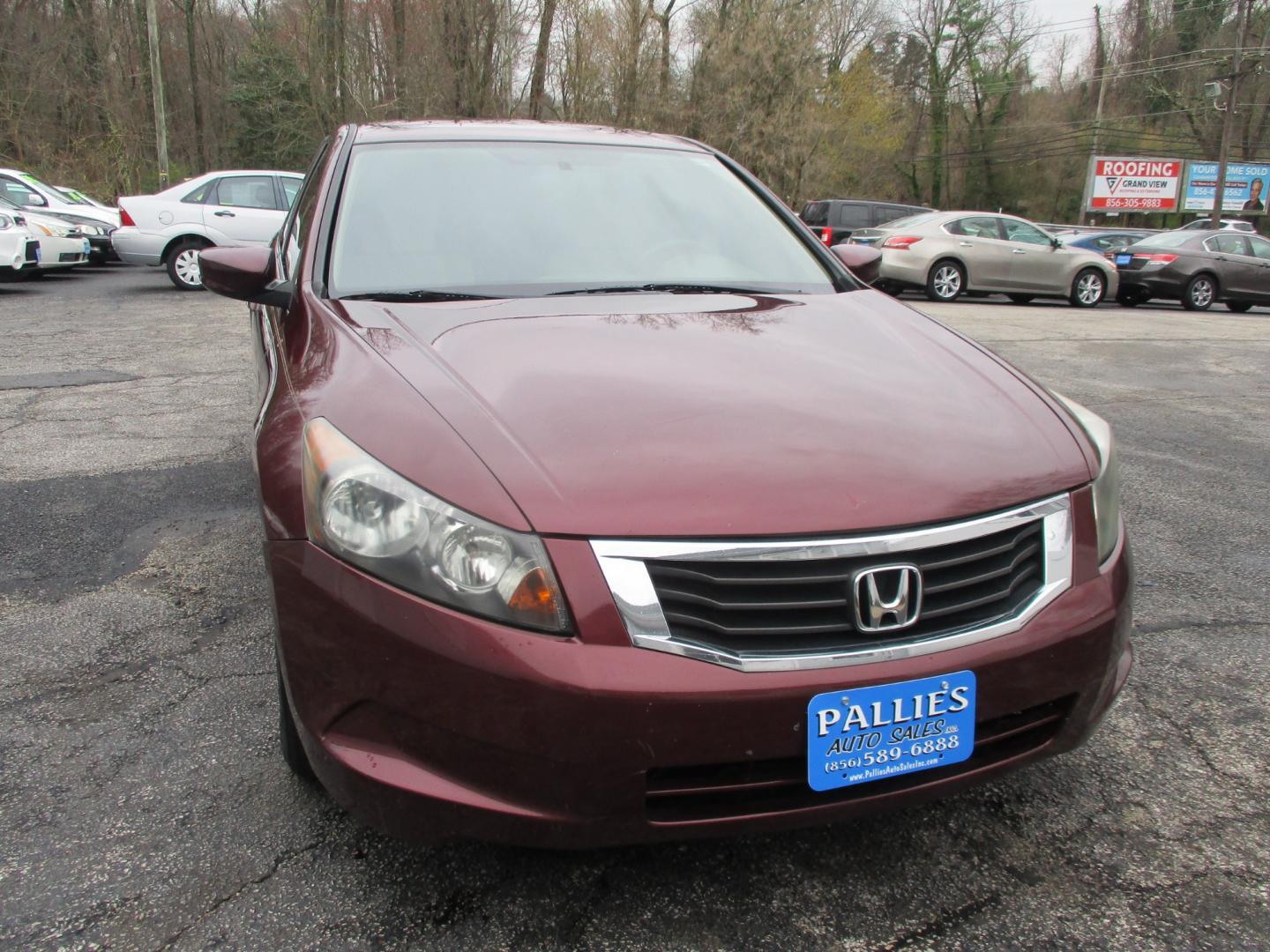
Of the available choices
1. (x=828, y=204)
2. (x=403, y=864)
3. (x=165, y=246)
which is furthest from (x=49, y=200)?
(x=403, y=864)

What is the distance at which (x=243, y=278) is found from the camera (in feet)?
8.60

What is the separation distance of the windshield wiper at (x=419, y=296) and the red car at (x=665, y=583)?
255 millimetres

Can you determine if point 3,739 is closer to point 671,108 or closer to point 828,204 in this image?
point 828,204

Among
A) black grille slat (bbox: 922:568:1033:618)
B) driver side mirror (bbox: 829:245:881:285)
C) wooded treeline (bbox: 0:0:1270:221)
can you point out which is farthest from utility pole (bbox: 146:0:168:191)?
black grille slat (bbox: 922:568:1033:618)

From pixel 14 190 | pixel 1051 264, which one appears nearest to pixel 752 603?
pixel 1051 264

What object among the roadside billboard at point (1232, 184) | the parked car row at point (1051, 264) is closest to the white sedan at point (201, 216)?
A: the parked car row at point (1051, 264)

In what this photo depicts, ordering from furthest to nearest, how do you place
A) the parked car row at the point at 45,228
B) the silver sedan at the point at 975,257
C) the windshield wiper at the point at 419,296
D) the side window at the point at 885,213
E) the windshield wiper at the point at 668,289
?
1. the side window at the point at 885,213
2. the silver sedan at the point at 975,257
3. the parked car row at the point at 45,228
4. the windshield wiper at the point at 668,289
5. the windshield wiper at the point at 419,296

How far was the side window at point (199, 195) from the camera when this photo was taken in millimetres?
12484

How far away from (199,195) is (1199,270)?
598 inches

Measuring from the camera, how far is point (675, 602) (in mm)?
1506

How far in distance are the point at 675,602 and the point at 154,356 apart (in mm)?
7491

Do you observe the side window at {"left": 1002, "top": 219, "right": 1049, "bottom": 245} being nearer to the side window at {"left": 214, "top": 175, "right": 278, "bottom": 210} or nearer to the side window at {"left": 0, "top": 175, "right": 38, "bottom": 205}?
the side window at {"left": 214, "top": 175, "right": 278, "bottom": 210}

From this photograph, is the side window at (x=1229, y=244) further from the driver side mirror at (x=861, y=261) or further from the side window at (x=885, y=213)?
the driver side mirror at (x=861, y=261)

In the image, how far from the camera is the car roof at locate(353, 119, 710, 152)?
3.04m
